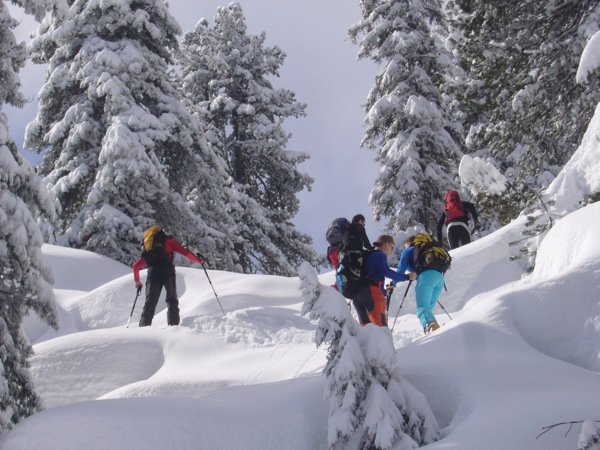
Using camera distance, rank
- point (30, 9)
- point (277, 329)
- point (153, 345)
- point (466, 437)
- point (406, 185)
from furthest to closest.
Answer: point (406, 185) < point (277, 329) < point (153, 345) < point (30, 9) < point (466, 437)

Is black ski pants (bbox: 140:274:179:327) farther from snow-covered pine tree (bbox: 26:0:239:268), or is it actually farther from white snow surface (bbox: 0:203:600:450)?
snow-covered pine tree (bbox: 26:0:239:268)

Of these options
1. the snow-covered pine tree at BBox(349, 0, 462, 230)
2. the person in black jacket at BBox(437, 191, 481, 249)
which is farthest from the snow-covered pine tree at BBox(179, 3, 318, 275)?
the person in black jacket at BBox(437, 191, 481, 249)

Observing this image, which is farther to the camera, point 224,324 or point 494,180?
point 224,324

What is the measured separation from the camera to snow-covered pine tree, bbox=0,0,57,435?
661cm

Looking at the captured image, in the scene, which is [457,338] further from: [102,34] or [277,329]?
[102,34]

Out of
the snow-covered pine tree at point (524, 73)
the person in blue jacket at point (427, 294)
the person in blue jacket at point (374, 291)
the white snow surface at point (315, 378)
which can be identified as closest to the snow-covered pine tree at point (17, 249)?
the white snow surface at point (315, 378)

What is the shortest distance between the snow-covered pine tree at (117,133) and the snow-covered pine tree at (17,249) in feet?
32.1

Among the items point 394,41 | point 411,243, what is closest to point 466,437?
point 411,243

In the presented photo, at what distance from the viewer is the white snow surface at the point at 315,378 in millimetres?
4586

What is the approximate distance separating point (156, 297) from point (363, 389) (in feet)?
22.6

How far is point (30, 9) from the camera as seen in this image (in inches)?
289

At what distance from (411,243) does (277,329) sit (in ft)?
8.82

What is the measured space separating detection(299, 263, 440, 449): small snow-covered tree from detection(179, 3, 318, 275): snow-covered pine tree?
19.9 meters

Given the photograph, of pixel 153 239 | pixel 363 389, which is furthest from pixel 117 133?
pixel 363 389
